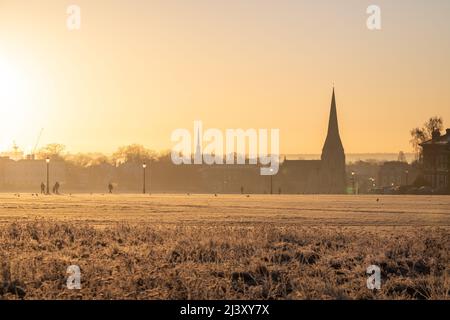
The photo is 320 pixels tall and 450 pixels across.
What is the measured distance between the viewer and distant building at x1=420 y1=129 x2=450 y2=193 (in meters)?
122

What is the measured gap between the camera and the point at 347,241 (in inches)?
914

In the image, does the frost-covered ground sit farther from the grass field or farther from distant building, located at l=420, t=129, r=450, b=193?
distant building, located at l=420, t=129, r=450, b=193

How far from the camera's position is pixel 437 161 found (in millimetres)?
125875

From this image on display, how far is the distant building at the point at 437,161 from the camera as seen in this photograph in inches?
4798

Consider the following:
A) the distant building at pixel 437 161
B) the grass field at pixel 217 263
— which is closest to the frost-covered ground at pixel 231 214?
the grass field at pixel 217 263

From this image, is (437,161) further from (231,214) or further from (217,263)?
(217,263)

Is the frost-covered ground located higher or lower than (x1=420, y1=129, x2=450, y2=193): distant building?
lower

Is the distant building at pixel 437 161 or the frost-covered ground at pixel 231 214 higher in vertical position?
the distant building at pixel 437 161

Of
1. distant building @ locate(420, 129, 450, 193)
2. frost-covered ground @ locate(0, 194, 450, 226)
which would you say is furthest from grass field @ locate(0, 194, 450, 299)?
distant building @ locate(420, 129, 450, 193)

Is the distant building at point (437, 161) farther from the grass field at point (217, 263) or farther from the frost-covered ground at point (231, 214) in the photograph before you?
the grass field at point (217, 263)

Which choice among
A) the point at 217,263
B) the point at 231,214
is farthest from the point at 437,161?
the point at 217,263

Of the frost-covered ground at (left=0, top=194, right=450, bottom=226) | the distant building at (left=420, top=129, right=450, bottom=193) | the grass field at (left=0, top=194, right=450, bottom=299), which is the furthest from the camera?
the distant building at (left=420, top=129, right=450, bottom=193)
